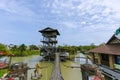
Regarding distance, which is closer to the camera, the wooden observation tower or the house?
the house

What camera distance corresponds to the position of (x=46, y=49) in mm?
34156

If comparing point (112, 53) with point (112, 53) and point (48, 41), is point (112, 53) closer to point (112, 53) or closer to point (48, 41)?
point (112, 53)

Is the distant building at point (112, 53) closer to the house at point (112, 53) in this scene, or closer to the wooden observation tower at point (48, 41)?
the house at point (112, 53)

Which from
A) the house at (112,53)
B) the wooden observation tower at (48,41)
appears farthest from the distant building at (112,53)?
the wooden observation tower at (48,41)

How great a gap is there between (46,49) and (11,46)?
72.6 feet

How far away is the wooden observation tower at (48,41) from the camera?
34.3 meters

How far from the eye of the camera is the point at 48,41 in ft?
114

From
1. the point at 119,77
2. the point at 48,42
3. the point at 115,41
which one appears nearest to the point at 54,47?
the point at 48,42

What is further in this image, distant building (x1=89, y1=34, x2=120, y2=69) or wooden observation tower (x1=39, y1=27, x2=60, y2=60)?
wooden observation tower (x1=39, y1=27, x2=60, y2=60)

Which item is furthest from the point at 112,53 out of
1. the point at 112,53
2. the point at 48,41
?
the point at 48,41

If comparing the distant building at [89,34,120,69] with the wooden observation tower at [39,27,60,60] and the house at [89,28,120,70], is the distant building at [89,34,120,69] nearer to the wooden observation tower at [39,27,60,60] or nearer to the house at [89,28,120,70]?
the house at [89,28,120,70]

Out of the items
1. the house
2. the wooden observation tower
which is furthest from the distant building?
the wooden observation tower

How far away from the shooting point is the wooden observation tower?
3431cm

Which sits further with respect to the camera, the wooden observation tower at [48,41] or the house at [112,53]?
the wooden observation tower at [48,41]
